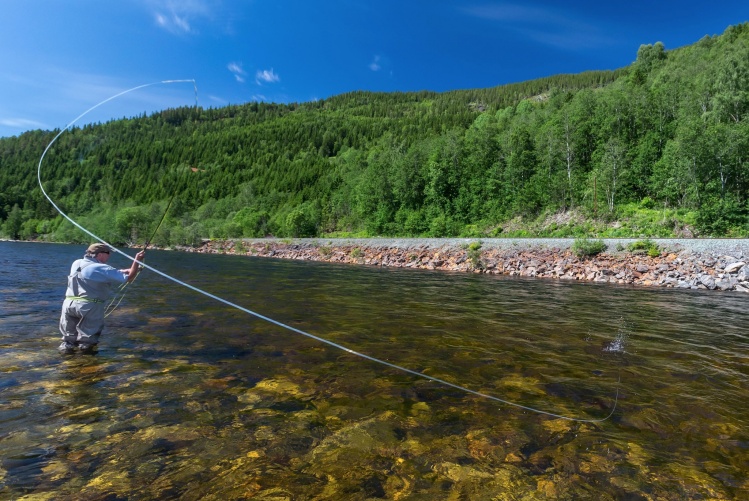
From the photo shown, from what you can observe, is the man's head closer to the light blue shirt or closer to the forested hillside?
the light blue shirt

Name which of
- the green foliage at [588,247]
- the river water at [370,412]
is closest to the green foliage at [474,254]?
the green foliage at [588,247]

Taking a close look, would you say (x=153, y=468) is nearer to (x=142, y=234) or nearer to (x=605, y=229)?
(x=142, y=234)

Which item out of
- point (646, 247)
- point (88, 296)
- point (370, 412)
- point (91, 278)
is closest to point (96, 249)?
point (91, 278)

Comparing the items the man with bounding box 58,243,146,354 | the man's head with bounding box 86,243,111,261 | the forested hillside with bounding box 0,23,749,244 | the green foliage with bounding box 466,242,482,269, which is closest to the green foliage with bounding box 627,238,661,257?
the green foliage with bounding box 466,242,482,269

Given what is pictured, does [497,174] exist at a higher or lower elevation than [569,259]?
higher

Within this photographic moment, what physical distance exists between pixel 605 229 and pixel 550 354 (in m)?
38.2

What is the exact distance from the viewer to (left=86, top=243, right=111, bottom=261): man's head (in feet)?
21.0

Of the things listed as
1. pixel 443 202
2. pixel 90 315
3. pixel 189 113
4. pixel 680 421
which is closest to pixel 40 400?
pixel 90 315

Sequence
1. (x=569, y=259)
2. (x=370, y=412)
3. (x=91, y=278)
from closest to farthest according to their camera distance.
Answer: (x=370, y=412) < (x=91, y=278) < (x=569, y=259)

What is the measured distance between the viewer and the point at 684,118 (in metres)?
44.6

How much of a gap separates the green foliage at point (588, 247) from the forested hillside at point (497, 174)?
41.9ft

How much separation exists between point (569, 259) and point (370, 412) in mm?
25270

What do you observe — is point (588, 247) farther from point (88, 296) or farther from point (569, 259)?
point (88, 296)

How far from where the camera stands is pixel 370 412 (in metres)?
4.64
